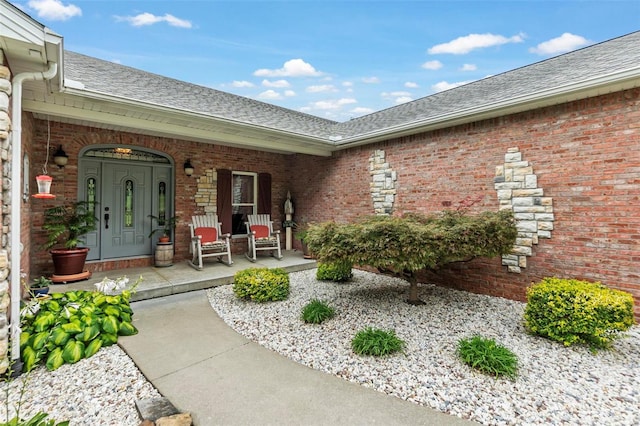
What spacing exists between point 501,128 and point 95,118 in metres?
5.79

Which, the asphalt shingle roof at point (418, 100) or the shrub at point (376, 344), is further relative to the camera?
the asphalt shingle roof at point (418, 100)

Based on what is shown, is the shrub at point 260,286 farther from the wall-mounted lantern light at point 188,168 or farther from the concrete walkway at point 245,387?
the wall-mounted lantern light at point 188,168

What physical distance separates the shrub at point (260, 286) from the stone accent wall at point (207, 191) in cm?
293

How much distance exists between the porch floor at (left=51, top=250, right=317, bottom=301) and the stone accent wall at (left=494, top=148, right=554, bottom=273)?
12.3 ft

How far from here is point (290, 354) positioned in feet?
9.00

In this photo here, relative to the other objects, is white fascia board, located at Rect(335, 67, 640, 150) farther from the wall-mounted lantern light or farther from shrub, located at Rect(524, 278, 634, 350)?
the wall-mounted lantern light

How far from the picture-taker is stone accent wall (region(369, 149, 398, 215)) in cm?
566

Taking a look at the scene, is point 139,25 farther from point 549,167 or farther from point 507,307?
point 507,307

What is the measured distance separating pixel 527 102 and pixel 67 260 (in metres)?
6.95

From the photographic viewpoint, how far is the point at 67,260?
448cm

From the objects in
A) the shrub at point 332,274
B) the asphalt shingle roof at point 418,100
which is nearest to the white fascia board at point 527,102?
the asphalt shingle roof at point 418,100

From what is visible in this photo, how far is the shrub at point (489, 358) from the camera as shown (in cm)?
235

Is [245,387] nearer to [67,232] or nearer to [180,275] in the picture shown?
[180,275]

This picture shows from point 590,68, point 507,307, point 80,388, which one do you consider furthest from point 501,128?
point 80,388
